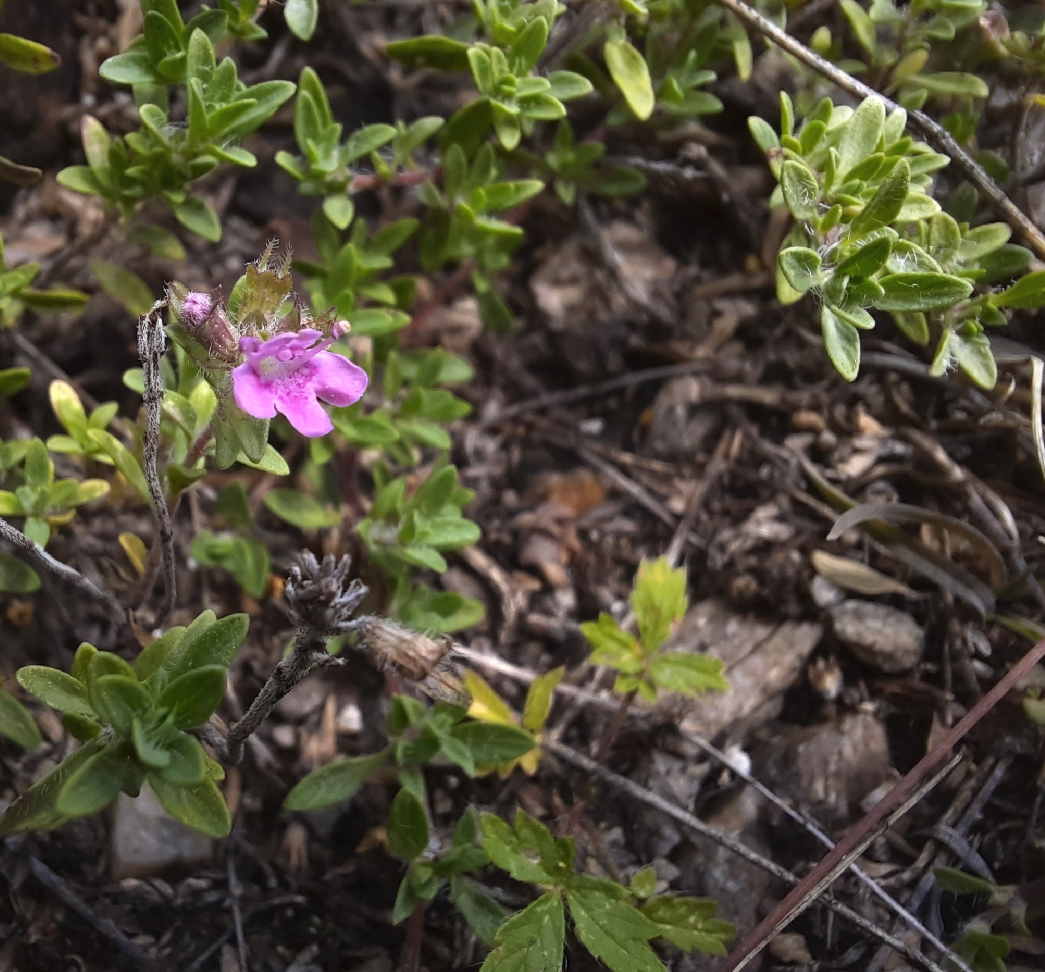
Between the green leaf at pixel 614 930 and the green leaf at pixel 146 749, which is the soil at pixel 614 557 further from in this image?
the green leaf at pixel 146 749

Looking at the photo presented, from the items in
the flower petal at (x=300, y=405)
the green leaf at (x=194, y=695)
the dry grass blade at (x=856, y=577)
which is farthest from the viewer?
the dry grass blade at (x=856, y=577)

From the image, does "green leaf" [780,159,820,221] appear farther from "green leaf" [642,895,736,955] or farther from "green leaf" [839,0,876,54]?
"green leaf" [642,895,736,955]

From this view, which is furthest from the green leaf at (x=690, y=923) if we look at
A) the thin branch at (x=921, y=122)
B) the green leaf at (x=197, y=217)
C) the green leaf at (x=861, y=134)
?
the green leaf at (x=197, y=217)

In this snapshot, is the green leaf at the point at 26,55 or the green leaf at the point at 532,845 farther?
the green leaf at the point at 26,55

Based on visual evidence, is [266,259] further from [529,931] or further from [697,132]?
[697,132]

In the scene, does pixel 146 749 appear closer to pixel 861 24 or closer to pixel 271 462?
pixel 271 462

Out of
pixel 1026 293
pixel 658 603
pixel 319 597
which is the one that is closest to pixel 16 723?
pixel 319 597

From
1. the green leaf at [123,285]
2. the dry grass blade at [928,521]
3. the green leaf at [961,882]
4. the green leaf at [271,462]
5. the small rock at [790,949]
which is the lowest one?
the small rock at [790,949]
